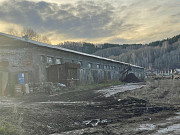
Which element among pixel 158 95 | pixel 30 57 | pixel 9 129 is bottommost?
pixel 158 95

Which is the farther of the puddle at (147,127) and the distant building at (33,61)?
the distant building at (33,61)

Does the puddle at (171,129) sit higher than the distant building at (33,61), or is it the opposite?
the distant building at (33,61)

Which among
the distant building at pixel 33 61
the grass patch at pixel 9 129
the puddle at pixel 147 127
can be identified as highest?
the distant building at pixel 33 61

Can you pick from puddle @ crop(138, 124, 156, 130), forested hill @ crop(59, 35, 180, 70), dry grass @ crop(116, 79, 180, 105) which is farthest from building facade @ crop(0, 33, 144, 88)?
forested hill @ crop(59, 35, 180, 70)

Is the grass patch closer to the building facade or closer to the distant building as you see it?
the distant building

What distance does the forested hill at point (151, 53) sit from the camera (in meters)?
115

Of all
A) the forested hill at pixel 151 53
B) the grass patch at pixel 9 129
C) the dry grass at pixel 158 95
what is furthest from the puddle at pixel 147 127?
the forested hill at pixel 151 53

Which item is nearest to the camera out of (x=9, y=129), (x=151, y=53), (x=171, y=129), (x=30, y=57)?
(x=9, y=129)

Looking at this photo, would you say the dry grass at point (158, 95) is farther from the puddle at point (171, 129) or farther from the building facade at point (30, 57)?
the building facade at point (30, 57)

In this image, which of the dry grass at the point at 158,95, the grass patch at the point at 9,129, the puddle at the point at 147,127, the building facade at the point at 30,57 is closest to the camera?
the grass patch at the point at 9,129

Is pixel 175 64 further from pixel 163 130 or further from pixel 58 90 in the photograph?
pixel 163 130

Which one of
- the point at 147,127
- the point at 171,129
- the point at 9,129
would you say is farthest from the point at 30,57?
the point at 171,129

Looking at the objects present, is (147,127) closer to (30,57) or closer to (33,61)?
(33,61)

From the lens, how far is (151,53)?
5123 inches
